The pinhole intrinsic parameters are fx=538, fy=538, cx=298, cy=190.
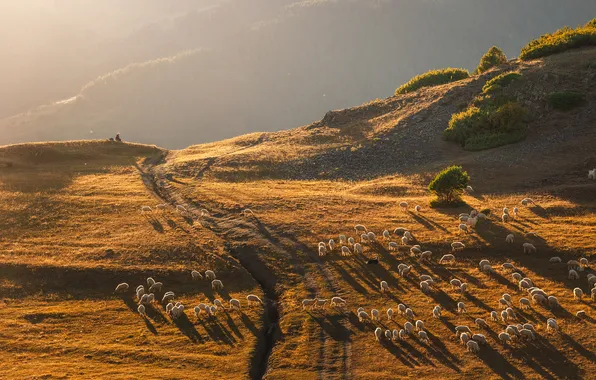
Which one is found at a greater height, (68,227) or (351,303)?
(68,227)

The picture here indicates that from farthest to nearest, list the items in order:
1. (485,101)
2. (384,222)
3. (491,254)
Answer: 1. (485,101)
2. (384,222)
3. (491,254)

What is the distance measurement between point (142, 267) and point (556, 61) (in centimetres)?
6978

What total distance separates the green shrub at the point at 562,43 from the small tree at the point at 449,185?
47673 millimetres

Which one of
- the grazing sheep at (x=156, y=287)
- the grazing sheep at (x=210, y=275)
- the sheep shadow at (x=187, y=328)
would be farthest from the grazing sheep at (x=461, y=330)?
the grazing sheep at (x=156, y=287)

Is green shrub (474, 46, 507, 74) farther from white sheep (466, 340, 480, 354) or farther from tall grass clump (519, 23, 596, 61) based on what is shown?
white sheep (466, 340, 480, 354)

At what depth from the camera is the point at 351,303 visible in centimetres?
3566

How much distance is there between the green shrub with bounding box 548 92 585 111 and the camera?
231ft

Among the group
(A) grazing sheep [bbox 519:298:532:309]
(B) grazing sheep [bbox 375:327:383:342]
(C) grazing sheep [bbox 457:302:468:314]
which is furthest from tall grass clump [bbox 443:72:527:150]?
(B) grazing sheep [bbox 375:327:383:342]

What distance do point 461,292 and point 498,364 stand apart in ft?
26.9

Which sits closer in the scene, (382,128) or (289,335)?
(289,335)

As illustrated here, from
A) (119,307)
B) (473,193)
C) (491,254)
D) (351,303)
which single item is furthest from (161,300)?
(473,193)

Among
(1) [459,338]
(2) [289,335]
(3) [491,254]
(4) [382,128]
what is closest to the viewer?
(1) [459,338]

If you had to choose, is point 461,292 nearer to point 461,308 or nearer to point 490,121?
point 461,308

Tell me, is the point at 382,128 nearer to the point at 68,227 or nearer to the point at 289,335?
the point at 68,227
